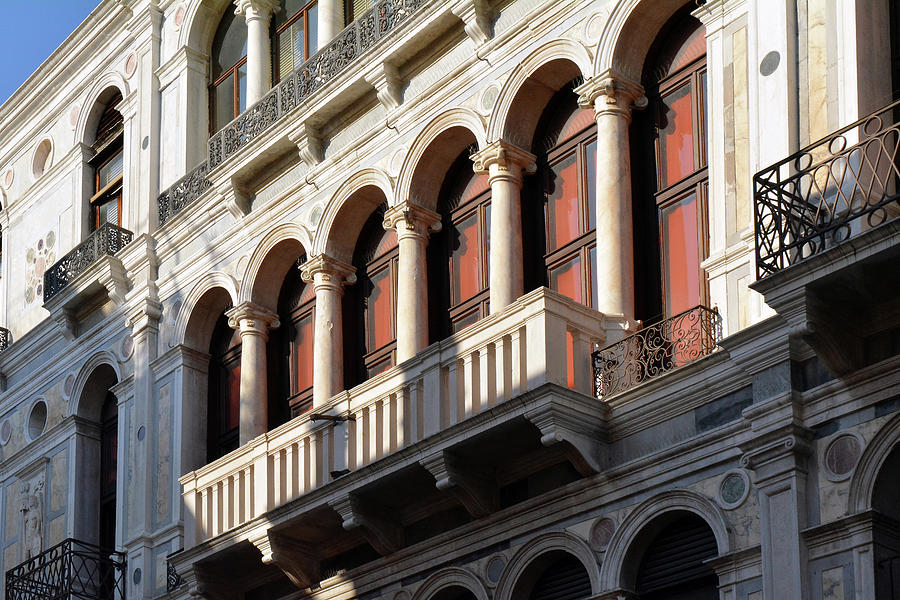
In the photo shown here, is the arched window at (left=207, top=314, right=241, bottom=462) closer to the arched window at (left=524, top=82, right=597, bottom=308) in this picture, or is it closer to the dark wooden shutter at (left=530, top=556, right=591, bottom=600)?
the arched window at (left=524, top=82, right=597, bottom=308)

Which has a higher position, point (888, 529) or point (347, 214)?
point (347, 214)

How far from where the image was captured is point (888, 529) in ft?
40.8

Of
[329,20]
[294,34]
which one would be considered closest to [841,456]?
[329,20]

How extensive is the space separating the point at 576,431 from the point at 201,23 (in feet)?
33.6

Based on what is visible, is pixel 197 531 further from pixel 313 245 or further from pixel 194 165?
pixel 194 165

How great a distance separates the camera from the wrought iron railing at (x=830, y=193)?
41.1ft

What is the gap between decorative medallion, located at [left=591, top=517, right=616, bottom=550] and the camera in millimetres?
14508

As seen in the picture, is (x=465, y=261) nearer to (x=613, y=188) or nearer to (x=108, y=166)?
(x=613, y=188)

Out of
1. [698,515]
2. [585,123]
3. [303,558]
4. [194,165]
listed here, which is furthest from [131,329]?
[698,515]

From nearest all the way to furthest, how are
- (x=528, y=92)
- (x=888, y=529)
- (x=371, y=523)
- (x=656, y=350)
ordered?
(x=888, y=529)
(x=656, y=350)
(x=371, y=523)
(x=528, y=92)

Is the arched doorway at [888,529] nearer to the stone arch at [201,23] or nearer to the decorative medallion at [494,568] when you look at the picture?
the decorative medallion at [494,568]

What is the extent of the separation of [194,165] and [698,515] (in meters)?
10.1

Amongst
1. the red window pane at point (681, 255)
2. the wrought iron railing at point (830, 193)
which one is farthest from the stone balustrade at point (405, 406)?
the wrought iron railing at point (830, 193)

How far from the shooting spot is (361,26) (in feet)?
62.6
